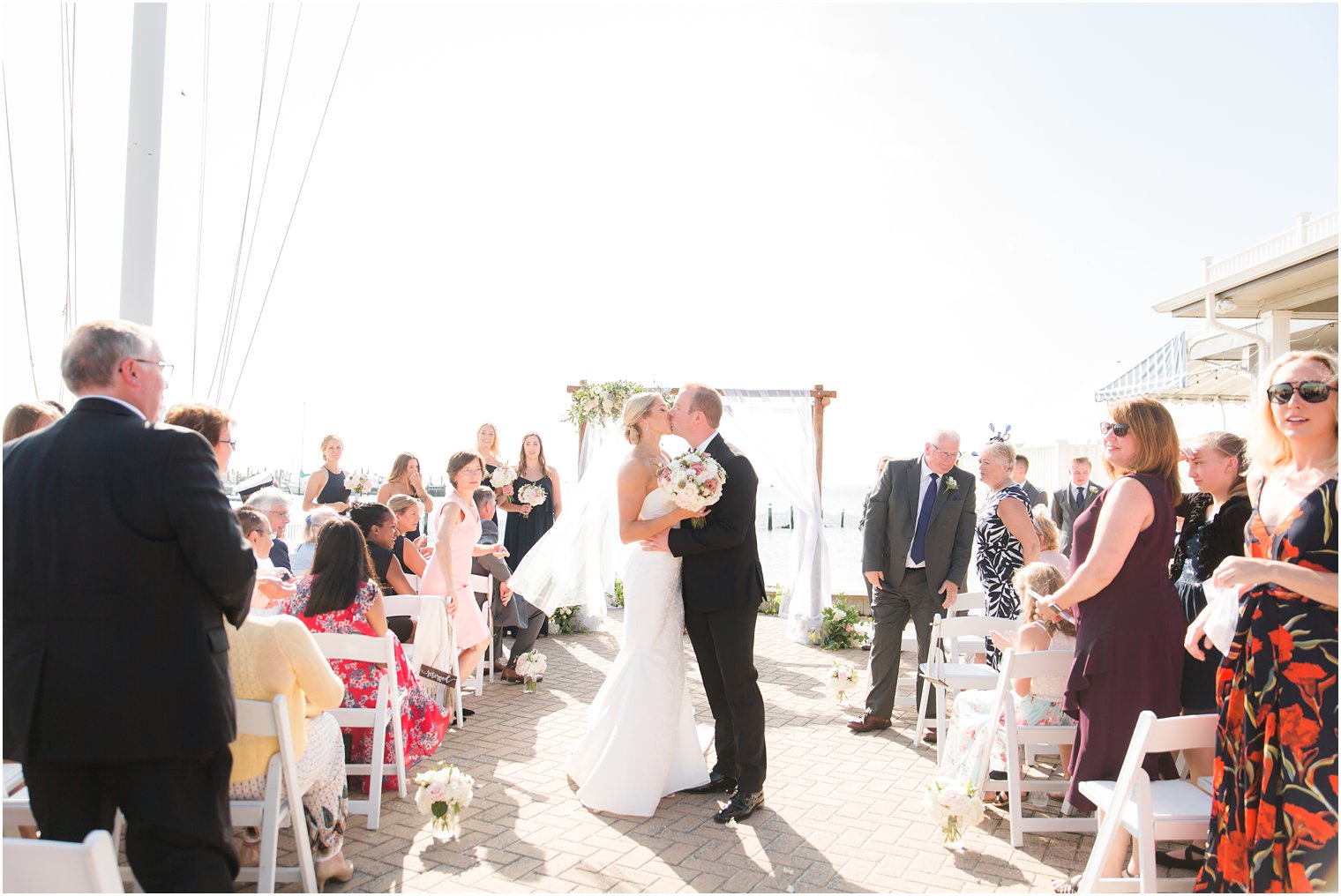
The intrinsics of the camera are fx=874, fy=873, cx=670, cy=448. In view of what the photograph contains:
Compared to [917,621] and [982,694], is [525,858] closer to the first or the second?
[982,694]

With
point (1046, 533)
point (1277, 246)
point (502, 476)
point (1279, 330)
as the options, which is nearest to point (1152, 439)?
point (1046, 533)

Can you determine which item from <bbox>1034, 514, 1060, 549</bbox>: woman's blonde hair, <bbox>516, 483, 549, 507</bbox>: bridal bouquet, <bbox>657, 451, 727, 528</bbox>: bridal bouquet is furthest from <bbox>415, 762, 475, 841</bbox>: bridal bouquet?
<bbox>516, 483, 549, 507</bbox>: bridal bouquet

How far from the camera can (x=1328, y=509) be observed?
2643mm

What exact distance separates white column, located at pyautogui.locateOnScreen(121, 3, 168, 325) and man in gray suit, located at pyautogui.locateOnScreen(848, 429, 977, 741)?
15.8 feet

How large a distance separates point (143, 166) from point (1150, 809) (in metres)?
5.53

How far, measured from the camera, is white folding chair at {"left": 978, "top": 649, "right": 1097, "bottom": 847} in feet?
13.4

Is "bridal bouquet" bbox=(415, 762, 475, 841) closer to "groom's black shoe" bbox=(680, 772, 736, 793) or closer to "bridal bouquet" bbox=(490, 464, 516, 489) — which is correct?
"groom's black shoe" bbox=(680, 772, 736, 793)

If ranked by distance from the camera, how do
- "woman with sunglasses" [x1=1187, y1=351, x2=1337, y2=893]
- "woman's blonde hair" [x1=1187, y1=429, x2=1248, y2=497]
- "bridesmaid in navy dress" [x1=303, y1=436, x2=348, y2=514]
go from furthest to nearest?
"bridesmaid in navy dress" [x1=303, y1=436, x2=348, y2=514] < "woman's blonde hair" [x1=1187, y1=429, x2=1248, y2=497] < "woman with sunglasses" [x1=1187, y1=351, x2=1337, y2=893]

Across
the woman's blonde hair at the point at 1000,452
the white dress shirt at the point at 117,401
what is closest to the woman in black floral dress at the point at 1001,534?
the woman's blonde hair at the point at 1000,452

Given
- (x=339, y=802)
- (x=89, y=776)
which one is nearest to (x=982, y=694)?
(x=339, y=802)

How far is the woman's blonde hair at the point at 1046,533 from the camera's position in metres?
6.04

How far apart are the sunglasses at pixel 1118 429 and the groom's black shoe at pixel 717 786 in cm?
271

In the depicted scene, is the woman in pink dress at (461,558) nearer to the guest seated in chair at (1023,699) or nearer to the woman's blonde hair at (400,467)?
the woman's blonde hair at (400,467)

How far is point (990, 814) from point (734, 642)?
1.64 m
